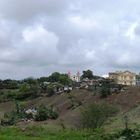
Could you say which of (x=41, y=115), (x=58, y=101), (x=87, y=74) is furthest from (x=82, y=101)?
(x=87, y=74)

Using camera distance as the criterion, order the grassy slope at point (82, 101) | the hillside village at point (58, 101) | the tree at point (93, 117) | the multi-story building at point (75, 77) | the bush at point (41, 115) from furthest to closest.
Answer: the multi-story building at point (75, 77)
the bush at point (41, 115)
the hillside village at point (58, 101)
the grassy slope at point (82, 101)
the tree at point (93, 117)

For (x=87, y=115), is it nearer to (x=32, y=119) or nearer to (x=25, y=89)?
(x=32, y=119)

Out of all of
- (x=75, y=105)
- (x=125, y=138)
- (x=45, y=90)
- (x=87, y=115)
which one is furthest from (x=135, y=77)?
(x=125, y=138)

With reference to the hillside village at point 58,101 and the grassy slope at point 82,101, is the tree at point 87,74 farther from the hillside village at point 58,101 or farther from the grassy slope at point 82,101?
the grassy slope at point 82,101

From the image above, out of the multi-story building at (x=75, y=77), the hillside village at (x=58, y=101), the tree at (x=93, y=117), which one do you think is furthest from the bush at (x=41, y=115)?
the multi-story building at (x=75, y=77)

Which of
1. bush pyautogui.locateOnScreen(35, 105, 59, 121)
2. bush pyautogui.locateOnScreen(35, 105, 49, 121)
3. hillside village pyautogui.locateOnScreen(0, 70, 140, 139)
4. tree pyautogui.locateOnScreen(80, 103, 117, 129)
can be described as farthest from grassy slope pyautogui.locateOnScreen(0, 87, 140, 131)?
tree pyautogui.locateOnScreen(80, 103, 117, 129)

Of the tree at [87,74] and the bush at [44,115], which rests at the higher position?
the tree at [87,74]

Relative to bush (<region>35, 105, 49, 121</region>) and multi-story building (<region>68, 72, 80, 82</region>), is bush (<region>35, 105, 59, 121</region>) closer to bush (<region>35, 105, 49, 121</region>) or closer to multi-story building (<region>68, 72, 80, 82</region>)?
bush (<region>35, 105, 49, 121</region>)

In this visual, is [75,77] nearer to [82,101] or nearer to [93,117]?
[82,101]

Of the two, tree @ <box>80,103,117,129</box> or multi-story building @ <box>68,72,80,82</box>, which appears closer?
tree @ <box>80,103,117,129</box>

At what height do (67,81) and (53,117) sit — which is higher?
(67,81)

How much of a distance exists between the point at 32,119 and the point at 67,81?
60658 millimetres

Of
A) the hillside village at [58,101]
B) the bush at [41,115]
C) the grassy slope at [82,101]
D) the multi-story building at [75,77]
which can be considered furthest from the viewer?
the multi-story building at [75,77]

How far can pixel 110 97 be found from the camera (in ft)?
228
